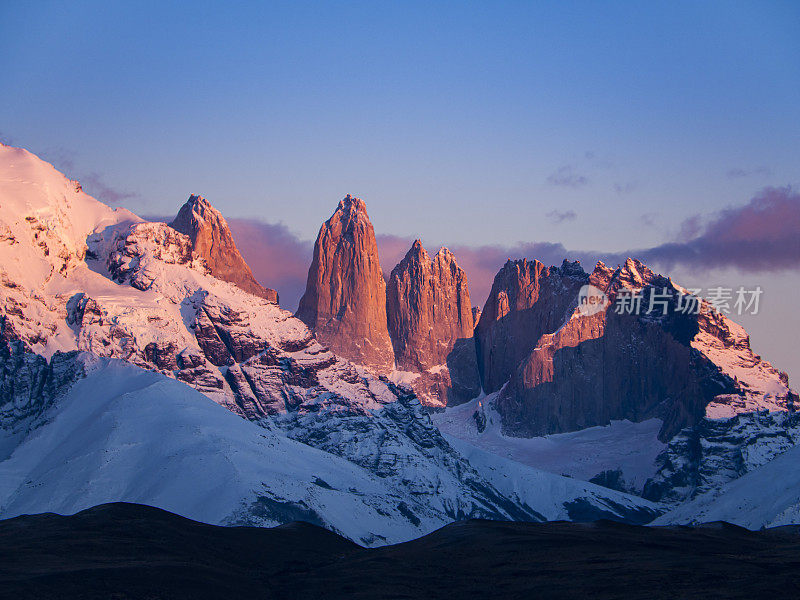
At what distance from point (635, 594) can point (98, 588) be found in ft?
137

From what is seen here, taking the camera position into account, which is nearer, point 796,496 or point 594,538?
point 594,538

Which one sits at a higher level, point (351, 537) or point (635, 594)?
point (635, 594)

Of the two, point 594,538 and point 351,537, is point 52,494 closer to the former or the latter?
point 351,537

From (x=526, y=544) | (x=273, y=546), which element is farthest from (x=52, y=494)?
(x=526, y=544)

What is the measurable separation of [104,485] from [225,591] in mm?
108167

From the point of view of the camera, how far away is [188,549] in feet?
391

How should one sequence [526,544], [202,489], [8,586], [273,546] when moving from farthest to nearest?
[202,489]
[273,546]
[526,544]
[8,586]

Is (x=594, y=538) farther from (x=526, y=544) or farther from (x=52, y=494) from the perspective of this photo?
(x=52, y=494)

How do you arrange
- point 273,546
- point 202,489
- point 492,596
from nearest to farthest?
1. point 492,596
2. point 273,546
3. point 202,489

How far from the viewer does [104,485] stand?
199 m

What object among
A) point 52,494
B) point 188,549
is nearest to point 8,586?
point 188,549

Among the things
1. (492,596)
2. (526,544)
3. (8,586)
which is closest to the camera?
(8,586)

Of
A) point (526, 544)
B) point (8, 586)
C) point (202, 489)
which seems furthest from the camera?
point (202, 489)

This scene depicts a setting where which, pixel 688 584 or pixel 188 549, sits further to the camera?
pixel 188 549
